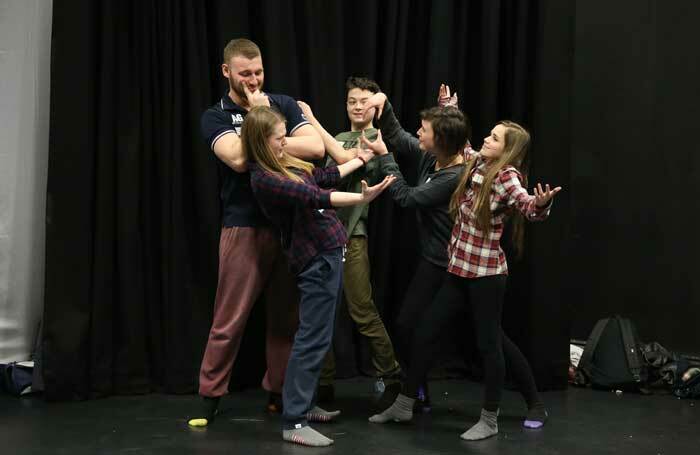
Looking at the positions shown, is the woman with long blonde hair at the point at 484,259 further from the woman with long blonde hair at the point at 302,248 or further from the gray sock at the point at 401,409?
the woman with long blonde hair at the point at 302,248

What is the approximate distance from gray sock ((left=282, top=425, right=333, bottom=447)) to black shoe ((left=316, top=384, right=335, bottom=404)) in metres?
0.63

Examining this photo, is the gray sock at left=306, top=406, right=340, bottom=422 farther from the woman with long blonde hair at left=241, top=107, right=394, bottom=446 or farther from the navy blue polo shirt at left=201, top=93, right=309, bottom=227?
the navy blue polo shirt at left=201, top=93, right=309, bottom=227

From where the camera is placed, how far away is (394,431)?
368 cm

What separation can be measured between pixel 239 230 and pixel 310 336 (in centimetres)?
58

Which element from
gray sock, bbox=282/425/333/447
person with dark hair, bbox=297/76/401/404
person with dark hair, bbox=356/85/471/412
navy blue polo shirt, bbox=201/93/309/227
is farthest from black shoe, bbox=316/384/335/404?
navy blue polo shirt, bbox=201/93/309/227

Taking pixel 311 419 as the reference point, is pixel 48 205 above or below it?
above

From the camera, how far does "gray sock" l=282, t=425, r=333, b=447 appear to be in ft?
11.2

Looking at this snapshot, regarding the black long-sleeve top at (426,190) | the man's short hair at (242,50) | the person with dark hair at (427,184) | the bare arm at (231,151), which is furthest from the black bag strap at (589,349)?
the man's short hair at (242,50)

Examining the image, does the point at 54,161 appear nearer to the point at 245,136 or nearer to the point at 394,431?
A: the point at 245,136

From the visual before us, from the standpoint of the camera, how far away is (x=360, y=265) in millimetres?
4160

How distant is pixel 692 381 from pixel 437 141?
6.20 ft

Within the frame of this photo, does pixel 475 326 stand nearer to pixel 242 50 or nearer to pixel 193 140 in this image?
pixel 242 50

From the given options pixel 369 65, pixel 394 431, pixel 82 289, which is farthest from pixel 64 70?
pixel 394 431

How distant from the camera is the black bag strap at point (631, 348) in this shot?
4477mm
